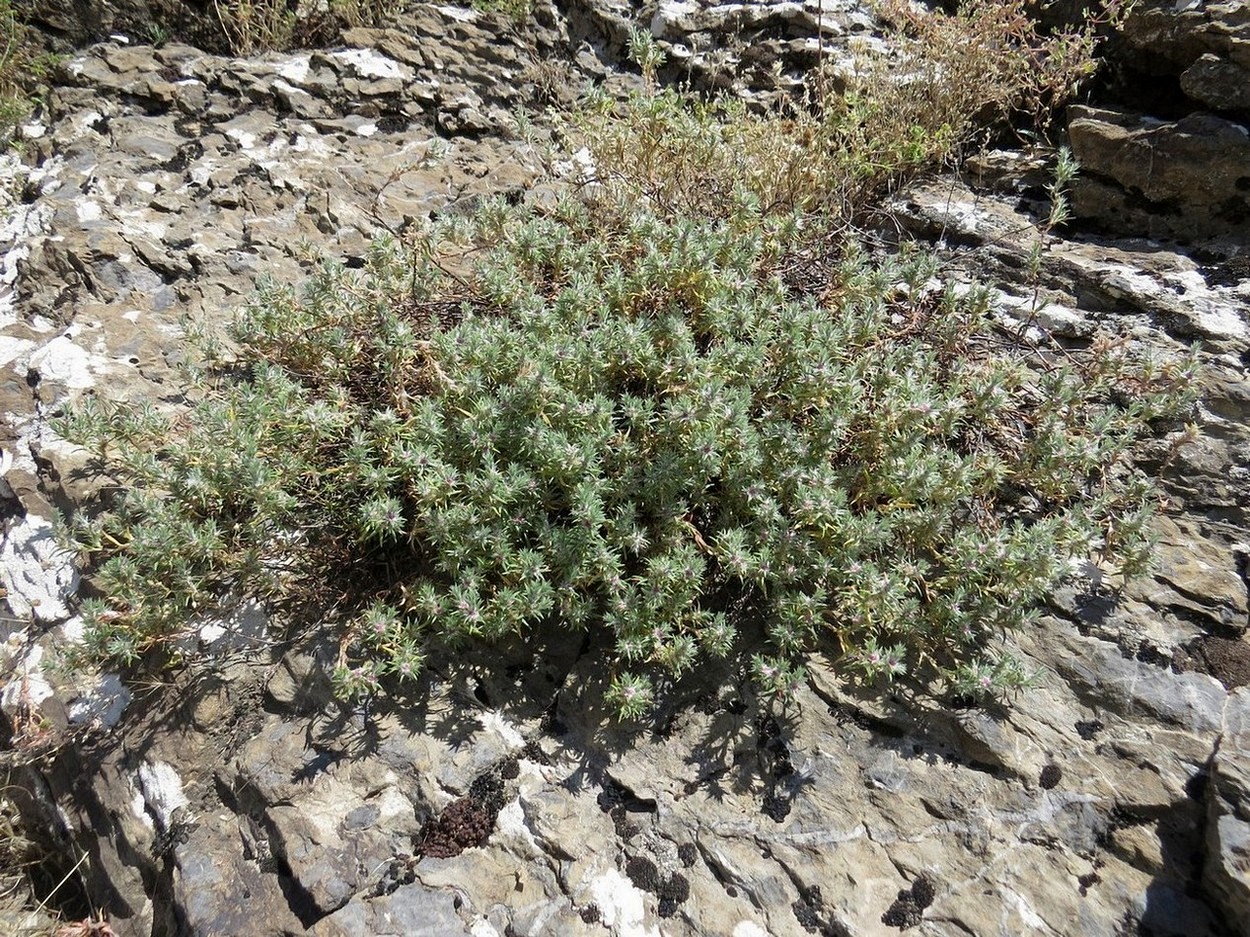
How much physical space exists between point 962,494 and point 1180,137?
10.0ft

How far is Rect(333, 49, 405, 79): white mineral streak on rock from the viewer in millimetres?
6336

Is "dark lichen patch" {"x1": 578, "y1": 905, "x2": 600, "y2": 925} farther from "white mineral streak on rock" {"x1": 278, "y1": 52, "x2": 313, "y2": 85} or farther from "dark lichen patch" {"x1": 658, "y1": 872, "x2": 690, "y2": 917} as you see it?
"white mineral streak on rock" {"x1": 278, "y1": 52, "x2": 313, "y2": 85}

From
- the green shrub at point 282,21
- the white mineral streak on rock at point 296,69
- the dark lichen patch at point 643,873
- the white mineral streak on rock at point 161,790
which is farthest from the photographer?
the green shrub at point 282,21

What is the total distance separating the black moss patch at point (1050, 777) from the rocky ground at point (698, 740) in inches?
0.5

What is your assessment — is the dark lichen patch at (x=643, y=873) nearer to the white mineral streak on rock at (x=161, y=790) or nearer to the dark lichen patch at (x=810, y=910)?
the dark lichen patch at (x=810, y=910)

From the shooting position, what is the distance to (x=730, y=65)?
665 centimetres

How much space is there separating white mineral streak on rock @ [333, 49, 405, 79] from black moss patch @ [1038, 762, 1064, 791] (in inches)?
247

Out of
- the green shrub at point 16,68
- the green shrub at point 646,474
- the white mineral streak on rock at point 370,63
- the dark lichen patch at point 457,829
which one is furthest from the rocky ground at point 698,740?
the white mineral streak on rock at point 370,63

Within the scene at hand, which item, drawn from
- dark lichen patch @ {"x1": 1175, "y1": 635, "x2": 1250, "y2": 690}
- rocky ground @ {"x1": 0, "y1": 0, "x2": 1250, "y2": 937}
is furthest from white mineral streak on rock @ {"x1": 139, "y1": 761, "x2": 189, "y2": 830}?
dark lichen patch @ {"x1": 1175, "y1": 635, "x2": 1250, "y2": 690}

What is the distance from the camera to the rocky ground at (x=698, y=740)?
2926mm

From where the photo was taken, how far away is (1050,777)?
3.11m

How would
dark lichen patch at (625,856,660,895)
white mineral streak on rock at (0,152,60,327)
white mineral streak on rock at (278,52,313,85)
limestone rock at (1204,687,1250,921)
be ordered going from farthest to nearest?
white mineral streak on rock at (278,52,313,85)
white mineral streak on rock at (0,152,60,327)
dark lichen patch at (625,856,660,895)
limestone rock at (1204,687,1250,921)

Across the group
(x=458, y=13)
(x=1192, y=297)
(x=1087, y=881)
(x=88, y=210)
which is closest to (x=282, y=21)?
(x=458, y=13)

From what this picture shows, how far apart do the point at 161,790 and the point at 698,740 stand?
2.23 m
